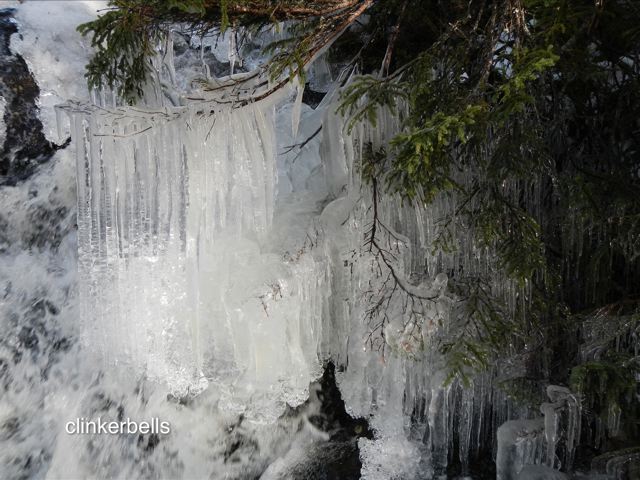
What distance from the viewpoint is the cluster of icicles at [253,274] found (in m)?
3.13

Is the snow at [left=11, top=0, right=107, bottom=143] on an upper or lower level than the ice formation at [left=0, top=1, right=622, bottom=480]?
upper

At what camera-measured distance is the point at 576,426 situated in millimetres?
2969

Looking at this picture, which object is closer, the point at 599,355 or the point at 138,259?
the point at 599,355

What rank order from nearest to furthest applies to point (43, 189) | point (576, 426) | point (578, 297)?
point (576, 426)
point (578, 297)
point (43, 189)

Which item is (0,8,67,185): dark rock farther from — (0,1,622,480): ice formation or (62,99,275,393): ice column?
(62,99,275,393): ice column

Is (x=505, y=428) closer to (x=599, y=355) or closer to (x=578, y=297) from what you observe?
(x=599, y=355)

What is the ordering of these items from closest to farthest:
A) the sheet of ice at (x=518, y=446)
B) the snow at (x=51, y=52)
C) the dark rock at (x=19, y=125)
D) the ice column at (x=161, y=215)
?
the ice column at (x=161, y=215), the sheet of ice at (x=518, y=446), the dark rock at (x=19, y=125), the snow at (x=51, y=52)

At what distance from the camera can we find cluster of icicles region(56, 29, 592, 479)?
3135 mm

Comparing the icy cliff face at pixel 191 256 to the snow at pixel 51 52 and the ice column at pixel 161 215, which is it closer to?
the ice column at pixel 161 215

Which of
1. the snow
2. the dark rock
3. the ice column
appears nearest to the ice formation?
the ice column

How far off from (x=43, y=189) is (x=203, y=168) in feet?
6.50

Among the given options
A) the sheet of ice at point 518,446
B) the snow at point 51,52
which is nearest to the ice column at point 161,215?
the snow at point 51,52

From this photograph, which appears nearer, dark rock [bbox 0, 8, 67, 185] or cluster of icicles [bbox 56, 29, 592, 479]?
cluster of icicles [bbox 56, 29, 592, 479]

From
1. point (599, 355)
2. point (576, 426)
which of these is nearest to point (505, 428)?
point (576, 426)
